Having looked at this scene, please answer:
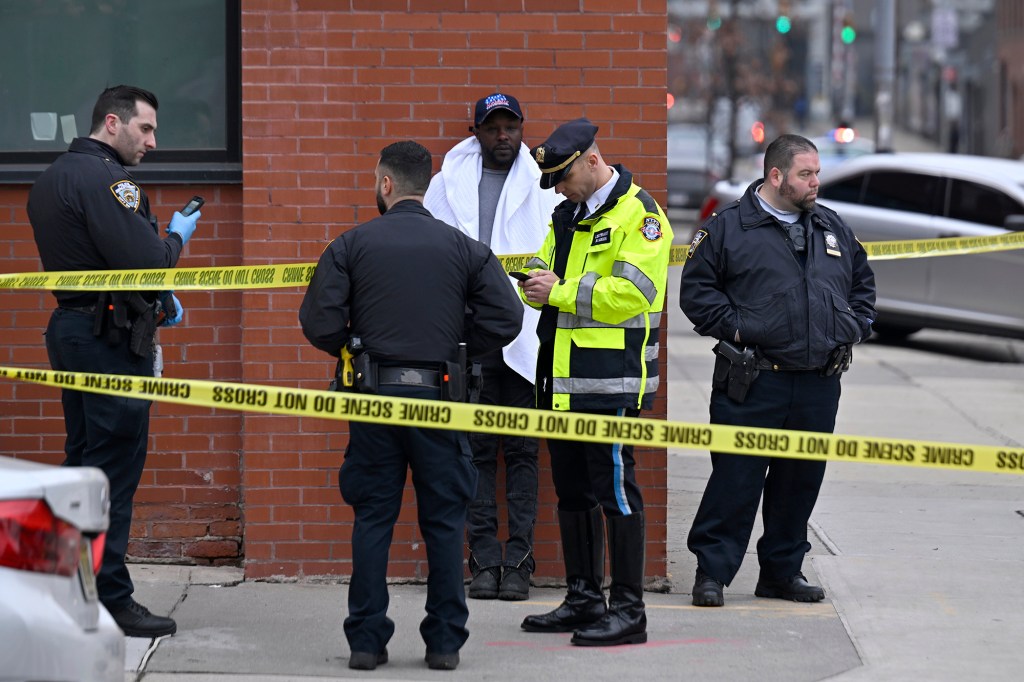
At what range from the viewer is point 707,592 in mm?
6234

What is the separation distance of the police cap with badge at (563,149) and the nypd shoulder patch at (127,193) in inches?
57.9

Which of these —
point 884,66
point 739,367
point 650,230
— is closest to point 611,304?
point 650,230

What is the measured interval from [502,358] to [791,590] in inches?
61.7

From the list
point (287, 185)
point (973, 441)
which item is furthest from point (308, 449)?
point (973, 441)

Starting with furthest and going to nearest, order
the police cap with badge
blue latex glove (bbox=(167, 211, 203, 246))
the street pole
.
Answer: the street pole
blue latex glove (bbox=(167, 211, 203, 246))
the police cap with badge

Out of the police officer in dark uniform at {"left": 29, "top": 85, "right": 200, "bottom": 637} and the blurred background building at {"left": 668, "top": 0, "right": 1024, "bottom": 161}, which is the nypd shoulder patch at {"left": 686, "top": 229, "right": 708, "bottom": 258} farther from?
the blurred background building at {"left": 668, "top": 0, "right": 1024, "bottom": 161}

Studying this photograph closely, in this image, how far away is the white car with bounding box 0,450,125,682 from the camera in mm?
3334

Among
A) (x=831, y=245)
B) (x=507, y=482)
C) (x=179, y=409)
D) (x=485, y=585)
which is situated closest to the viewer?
(x=831, y=245)

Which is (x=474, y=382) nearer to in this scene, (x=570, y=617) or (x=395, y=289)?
(x=395, y=289)

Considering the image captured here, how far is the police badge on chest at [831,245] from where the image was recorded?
20.2ft

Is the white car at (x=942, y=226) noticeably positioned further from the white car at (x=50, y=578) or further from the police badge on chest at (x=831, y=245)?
the white car at (x=50, y=578)

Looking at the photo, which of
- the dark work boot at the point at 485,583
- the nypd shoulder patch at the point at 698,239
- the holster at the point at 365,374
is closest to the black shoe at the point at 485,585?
the dark work boot at the point at 485,583

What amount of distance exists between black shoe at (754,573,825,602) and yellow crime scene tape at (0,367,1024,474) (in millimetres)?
1384

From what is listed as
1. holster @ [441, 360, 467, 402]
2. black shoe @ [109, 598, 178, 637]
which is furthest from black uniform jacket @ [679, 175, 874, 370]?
black shoe @ [109, 598, 178, 637]
